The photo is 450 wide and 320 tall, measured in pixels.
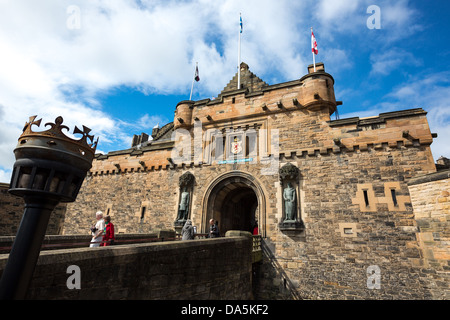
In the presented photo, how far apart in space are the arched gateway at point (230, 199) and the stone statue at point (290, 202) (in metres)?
1.08

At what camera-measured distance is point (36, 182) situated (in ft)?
5.78

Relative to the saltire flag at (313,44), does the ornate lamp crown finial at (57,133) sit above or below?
below

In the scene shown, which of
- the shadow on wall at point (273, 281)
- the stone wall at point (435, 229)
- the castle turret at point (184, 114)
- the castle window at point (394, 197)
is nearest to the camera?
the stone wall at point (435, 229)

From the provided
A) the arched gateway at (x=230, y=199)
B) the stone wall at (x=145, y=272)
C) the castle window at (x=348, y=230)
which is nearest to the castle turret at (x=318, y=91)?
the arched gateway at (x=230, y=199)

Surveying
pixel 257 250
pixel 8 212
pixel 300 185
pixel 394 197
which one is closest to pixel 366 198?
pixel 394 197

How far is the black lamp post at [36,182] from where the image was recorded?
160 cm

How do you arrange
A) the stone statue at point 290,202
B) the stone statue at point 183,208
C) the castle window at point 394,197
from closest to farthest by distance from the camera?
the castle window at point 394,197 < the stone statue at point 290,202 < the stone statue at point 183,208

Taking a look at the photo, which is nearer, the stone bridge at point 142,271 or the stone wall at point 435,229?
the stone bridge at point 142,271

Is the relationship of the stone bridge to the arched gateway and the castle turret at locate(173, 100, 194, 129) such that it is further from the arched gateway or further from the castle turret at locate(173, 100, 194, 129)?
the castle turret at locate(173, 100, 194, 129)

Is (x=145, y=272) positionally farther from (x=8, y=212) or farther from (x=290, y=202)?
(x=8, y=212)

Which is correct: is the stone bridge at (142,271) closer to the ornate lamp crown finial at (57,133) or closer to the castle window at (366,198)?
the ornate lamp crown finial at (57,133)

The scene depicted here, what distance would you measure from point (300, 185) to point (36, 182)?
32.0 feet
